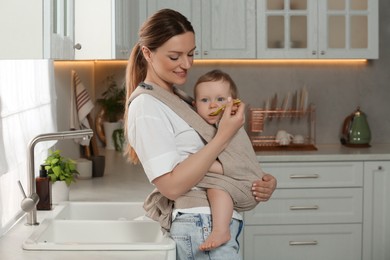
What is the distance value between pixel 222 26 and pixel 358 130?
1.12 metres

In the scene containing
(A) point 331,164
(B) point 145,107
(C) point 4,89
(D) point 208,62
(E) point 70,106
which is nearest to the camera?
(B) point 145,107

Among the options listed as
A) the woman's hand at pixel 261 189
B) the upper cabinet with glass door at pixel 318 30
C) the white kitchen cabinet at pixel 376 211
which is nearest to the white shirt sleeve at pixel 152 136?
the woman's hand at pixel 261 189

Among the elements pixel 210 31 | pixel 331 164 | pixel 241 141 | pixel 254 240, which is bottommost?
pixel 254 240

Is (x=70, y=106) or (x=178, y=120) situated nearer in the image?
(x=178, y=120)

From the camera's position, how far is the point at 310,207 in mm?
4922

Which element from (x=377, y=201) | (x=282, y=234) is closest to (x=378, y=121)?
(x=377, y=201)

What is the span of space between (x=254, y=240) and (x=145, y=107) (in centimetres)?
277

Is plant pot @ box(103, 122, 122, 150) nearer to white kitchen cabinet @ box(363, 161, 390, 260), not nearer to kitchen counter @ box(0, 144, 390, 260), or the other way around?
kitchen counter @ box(0, 144, 390, 260)

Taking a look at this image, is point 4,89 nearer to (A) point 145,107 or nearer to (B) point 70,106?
(A) point 145,107

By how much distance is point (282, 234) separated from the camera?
4941 mm

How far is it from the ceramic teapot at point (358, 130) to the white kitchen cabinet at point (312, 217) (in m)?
0.43

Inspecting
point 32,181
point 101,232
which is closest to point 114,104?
point 101,232

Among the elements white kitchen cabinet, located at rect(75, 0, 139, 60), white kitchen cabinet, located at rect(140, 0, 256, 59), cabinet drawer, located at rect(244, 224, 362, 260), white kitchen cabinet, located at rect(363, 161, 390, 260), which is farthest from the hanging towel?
white kitchen cabinet, located at rect(363, 161, 390, 260)

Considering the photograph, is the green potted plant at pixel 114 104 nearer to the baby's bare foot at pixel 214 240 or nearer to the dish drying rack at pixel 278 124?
the dish drying rack at pixel 278 124
